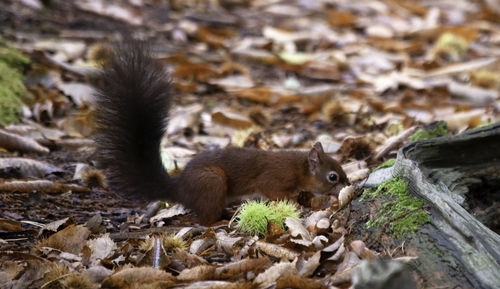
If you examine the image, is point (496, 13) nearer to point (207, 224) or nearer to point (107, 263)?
point (207, 224)

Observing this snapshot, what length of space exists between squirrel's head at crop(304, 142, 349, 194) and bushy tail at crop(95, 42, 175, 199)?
984 millimetres

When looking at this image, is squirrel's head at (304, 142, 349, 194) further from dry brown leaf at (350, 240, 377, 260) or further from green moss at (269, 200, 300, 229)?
dry brown leaf at (350, 240, 377, 260)

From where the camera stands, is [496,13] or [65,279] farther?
[496,13]

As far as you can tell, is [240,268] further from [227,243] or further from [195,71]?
[195,71]

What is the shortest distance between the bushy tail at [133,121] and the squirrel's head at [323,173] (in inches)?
38.8

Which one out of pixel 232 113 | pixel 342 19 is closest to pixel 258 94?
pixel 232 113

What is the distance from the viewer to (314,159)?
416 cm

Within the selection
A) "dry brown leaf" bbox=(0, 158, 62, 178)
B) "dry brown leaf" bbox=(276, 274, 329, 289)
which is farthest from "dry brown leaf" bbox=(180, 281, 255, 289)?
"dry brown leaf" bbox=(0, 158, 62, 178)

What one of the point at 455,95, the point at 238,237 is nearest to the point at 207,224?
the point at 238,237

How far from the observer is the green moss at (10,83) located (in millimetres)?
5027

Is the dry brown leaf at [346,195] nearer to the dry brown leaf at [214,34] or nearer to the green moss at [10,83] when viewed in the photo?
the green moss at [10,83]

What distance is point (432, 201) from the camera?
2744 millimetres

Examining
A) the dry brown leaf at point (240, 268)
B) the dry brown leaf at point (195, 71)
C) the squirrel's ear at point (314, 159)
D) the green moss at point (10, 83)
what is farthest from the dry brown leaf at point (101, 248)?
the dry brown leaf at point (195, 71)

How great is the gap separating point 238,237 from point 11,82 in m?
3.28
